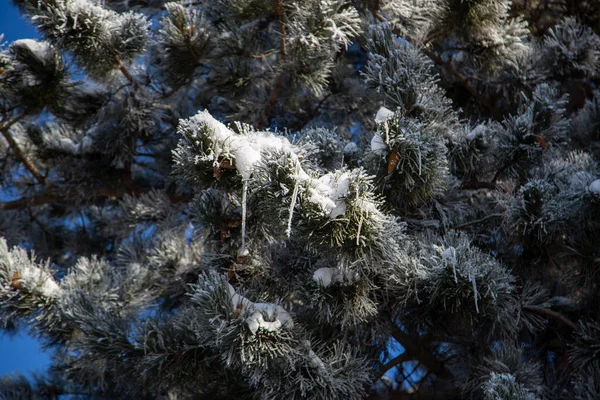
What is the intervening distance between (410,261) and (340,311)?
250 mm

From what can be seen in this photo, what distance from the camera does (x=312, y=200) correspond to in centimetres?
158

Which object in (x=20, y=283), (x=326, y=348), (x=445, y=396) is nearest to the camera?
(x=326, y=348)

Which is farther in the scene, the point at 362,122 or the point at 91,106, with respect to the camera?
the point at 362,122

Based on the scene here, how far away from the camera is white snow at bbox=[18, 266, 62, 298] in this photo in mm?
2320

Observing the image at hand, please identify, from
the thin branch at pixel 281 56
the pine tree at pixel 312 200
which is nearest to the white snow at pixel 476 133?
the pine tree at pixel 312 200

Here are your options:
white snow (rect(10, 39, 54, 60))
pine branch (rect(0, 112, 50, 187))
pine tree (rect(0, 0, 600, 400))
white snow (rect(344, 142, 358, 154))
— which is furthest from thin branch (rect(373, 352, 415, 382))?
pine branch (rect(0, 112, 50, 187))

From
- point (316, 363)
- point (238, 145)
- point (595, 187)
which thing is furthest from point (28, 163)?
point (595, 187)

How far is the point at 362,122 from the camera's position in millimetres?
3455

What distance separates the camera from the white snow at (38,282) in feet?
7.61

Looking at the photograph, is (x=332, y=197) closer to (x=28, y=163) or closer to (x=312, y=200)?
(x=312, y=200)

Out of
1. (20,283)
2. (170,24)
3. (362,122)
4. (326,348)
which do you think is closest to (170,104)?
(170,24)

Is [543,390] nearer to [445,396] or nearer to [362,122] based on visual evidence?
[445,396]

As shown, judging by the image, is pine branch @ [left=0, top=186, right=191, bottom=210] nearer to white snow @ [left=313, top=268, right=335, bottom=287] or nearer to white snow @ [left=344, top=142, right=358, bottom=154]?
white snow @ [left=344, top=142, right=358, bottom=154]

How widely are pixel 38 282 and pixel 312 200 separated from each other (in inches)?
50.8
